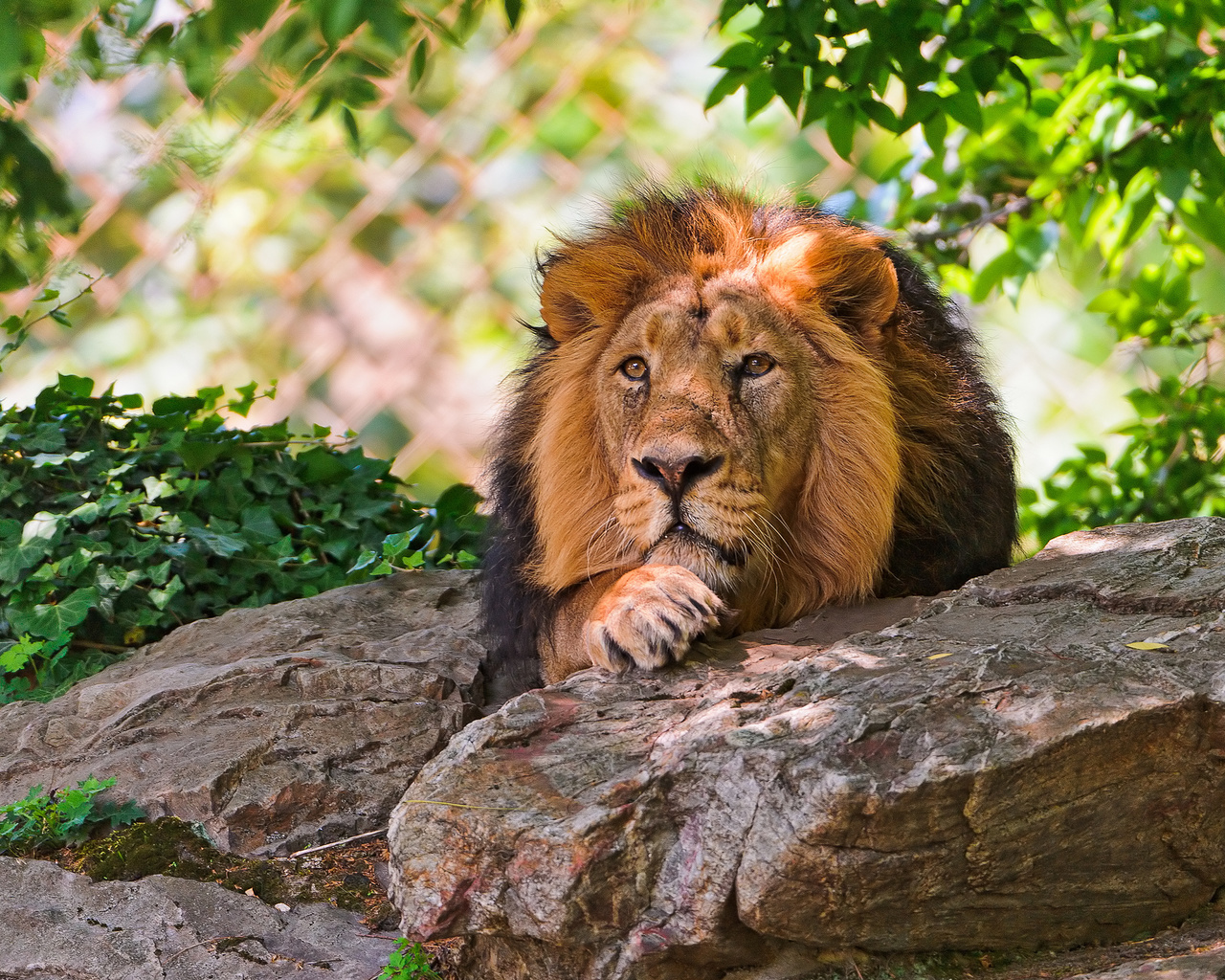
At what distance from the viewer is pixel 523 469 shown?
392 centimetres

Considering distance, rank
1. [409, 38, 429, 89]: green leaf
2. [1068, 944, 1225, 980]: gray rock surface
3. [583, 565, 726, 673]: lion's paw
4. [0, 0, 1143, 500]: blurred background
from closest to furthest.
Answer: [1068, 944, 1225, 980]: gray rock surface, [409, 38, 429, 89]: green leaf, [583, 565, 726, 673]: lion's paw, [0, 0, 1143, 500]: blurred background

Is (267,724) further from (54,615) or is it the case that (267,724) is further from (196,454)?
(196,454)

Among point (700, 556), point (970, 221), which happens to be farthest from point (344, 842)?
point (970, 221)

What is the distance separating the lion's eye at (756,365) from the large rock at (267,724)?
4.32ft

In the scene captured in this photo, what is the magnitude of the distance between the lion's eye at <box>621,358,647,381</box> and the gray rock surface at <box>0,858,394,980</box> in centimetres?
153

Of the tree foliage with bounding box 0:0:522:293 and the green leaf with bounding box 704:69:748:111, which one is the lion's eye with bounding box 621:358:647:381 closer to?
the tree foliage with bounding box 0:0:522:293

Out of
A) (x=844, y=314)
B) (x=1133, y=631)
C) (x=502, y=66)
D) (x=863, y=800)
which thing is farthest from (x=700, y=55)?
(x=863, y=800)

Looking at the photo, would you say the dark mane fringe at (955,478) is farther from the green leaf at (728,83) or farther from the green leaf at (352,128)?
the green leaf at (352,128)

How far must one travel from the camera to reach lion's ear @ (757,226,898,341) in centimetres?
361

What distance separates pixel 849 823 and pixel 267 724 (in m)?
2.04

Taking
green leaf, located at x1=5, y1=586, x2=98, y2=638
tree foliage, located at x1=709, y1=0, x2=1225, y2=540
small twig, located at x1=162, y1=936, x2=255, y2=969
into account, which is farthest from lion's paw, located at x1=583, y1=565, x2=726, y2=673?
green leaf, located at x1=5, y1=586, x2=98, y2=638

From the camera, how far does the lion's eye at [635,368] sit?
357 centimetres

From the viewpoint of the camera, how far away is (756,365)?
11.3 feet

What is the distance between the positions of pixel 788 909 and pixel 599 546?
1.44 meters
